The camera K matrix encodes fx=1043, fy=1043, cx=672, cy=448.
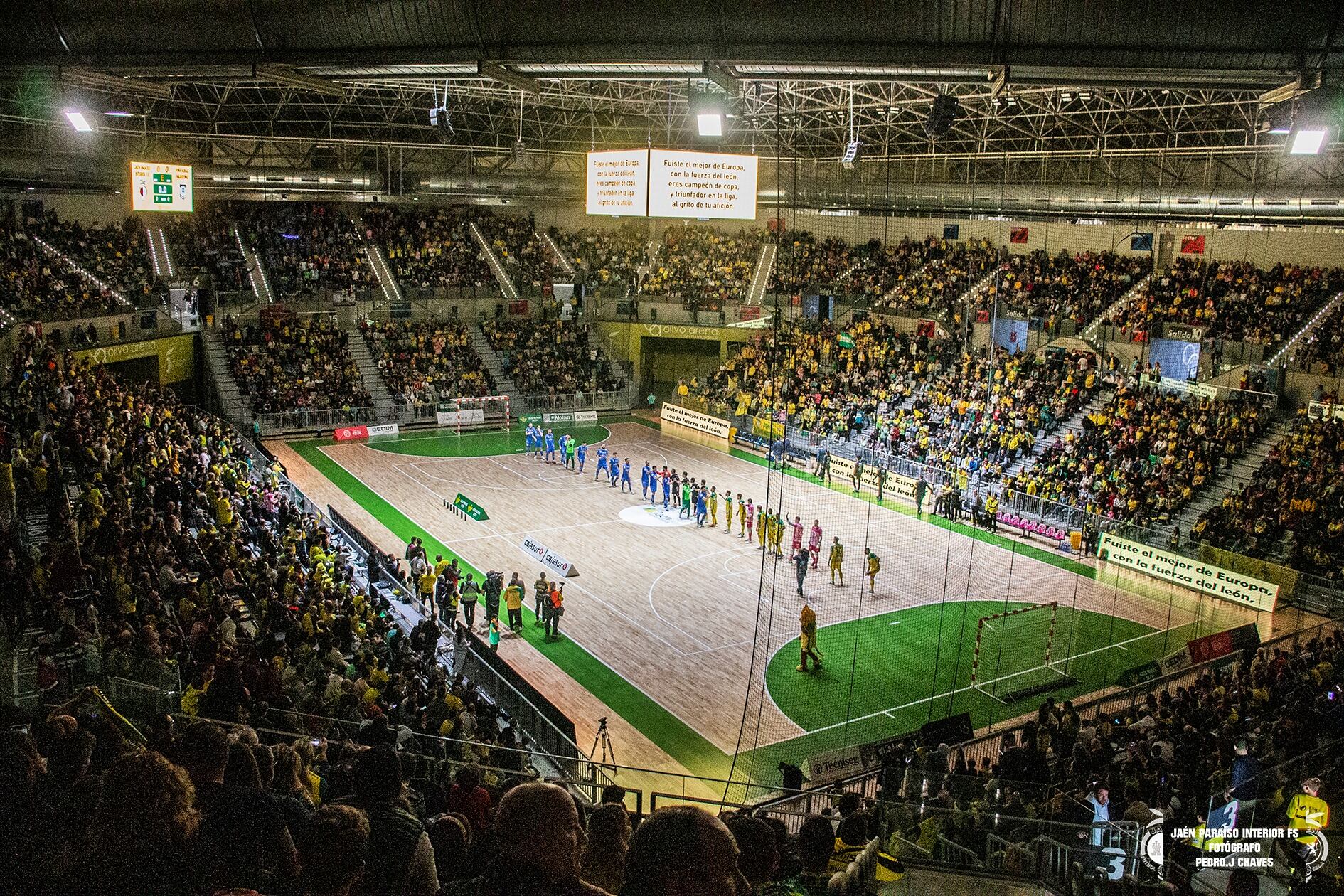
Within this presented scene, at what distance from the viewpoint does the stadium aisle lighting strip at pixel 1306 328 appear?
28875 mm

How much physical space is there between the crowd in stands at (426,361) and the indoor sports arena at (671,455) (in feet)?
0.81

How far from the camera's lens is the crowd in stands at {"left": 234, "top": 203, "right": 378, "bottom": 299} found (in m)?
41.7

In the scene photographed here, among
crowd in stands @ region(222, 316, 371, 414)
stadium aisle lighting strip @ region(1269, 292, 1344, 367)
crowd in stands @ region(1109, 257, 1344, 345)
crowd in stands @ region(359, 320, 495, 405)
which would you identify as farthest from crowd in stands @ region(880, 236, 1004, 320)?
crowd in stands @ region(222, 316, 371, 414)

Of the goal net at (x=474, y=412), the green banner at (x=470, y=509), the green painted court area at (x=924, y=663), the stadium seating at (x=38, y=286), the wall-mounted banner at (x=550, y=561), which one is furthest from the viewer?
the goal net at (x=474, y=412)

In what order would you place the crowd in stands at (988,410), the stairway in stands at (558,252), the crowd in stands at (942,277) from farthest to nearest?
the stairway in stands at (558,252), the crowd in stands at (942,277), the crowd in stands at (988,410)

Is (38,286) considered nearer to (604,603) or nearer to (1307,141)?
(604,603)

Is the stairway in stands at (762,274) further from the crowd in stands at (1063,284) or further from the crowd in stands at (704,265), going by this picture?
the crowd in stands at (1063,284)

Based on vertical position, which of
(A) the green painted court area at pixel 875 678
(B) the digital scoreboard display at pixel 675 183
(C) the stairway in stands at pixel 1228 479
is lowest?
(A) the green painted court area at pixel 875 678

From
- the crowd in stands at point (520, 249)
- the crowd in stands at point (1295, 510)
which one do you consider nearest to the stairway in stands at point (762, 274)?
the crowd in stands at point (520, 249)

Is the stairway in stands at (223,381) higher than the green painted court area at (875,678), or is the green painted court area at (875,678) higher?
the stairway in stands at (223,381)

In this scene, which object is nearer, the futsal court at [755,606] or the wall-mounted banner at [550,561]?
the futsal court at [755,606]

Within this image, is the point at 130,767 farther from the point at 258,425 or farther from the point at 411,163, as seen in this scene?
the point at 411,163

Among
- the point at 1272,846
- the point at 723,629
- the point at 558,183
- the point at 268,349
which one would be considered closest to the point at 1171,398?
→ the point at 723,629

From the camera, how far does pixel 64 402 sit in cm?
2080
